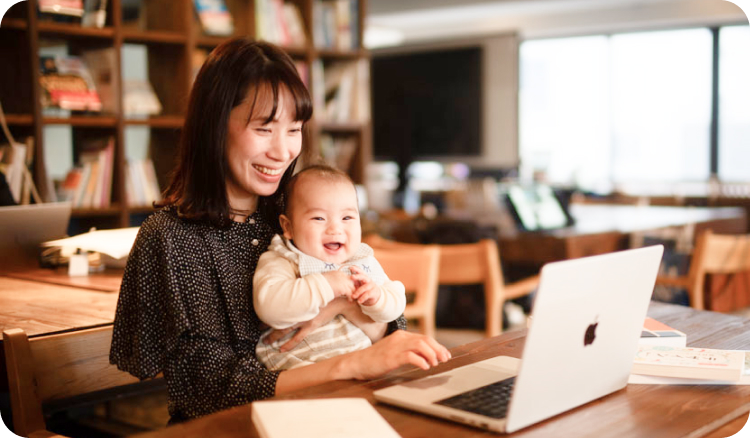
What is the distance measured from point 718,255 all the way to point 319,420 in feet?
11.1

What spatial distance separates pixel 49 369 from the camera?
4.66 feet

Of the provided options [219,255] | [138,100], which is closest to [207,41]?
[138,100]

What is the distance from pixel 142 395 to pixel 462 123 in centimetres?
745

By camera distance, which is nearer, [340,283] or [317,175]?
[340,283]

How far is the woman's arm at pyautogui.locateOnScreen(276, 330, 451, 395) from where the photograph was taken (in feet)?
3.83

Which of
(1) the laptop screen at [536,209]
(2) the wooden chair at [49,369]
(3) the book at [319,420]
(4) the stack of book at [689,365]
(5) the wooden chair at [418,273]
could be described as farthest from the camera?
(1) the laptop screen at [536,209]

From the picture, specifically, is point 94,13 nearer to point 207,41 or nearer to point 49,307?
point 207,41

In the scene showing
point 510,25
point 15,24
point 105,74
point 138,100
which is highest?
point 510,25

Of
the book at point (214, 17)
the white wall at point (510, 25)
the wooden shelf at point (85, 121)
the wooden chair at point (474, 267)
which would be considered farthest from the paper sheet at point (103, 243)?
the white wall at point (510, 25)

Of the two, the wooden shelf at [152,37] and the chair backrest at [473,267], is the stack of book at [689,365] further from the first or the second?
the wooden shelf at [152,37]

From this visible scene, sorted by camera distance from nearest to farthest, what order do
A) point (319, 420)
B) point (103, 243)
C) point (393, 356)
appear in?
point (319, 420) < point (393, 356) < point (103, 243)

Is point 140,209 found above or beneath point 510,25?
beneath

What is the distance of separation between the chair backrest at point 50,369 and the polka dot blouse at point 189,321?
0.14 meters

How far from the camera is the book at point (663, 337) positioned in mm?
1456
